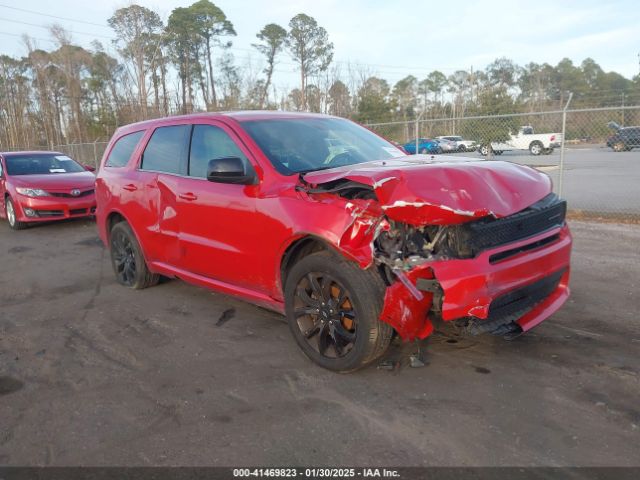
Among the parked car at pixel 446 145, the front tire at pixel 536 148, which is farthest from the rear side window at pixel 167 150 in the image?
the front tire at pixel 536 148

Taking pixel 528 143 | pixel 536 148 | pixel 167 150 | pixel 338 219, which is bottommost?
pixel 338 219

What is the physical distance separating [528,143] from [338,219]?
431 inches

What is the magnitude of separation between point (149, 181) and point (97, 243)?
4.14 metres

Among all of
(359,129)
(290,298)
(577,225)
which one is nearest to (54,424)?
(290,298)

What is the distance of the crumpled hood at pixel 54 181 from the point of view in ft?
32.2

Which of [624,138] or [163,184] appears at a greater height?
[624,138]

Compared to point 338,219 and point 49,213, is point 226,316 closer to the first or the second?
point 338,219

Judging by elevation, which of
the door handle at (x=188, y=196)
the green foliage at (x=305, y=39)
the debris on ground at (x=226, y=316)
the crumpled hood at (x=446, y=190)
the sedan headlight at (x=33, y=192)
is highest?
the green foliage at (x=305, y=39)

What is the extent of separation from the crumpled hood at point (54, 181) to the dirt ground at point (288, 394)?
5600 mm

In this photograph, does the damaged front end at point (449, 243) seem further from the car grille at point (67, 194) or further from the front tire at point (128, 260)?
the car grille at point (67, 194)

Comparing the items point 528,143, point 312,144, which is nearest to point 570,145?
point 528,143

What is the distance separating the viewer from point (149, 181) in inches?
195

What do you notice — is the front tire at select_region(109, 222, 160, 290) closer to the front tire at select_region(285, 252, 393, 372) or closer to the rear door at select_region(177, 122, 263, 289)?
the rear door at select_region(177, 122, 263, 289)

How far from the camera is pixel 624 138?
10812mm
